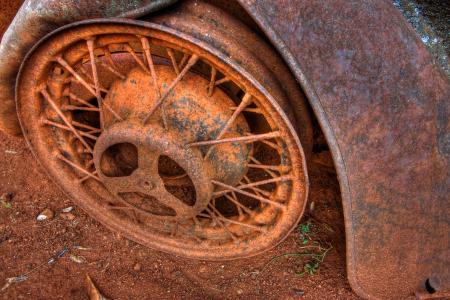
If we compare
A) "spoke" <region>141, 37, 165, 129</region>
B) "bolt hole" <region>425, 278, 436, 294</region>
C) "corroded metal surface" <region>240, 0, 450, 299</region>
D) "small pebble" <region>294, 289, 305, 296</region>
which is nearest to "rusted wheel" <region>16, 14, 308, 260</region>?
"spoke" <region>141, 37, 165, 129</region>

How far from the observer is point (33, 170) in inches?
105

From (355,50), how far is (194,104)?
663mm

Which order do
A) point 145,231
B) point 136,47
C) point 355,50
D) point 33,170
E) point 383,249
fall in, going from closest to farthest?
point 355,50
point 383,249
point 136,47
point 145,231
point 33,170

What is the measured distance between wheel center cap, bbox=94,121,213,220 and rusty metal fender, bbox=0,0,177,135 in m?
0.44

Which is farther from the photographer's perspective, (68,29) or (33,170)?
(33,170)

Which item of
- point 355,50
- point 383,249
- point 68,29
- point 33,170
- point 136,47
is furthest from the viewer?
point 33,170

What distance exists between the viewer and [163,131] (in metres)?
1.64

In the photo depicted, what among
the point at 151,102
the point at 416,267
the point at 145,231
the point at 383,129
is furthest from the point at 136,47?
the point at 416,267

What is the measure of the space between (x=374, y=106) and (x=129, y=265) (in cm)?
161

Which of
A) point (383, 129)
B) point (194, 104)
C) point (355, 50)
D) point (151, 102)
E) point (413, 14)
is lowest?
point (151, 102)

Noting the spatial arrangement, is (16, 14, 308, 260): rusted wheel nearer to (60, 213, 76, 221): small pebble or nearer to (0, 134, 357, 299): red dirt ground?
(0, 134, 357, 299): red dirt ground

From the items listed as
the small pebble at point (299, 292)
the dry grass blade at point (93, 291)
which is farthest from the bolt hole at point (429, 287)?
the dry grass blade at point (93, 291)

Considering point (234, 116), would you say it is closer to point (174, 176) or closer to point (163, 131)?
point (163, 131)

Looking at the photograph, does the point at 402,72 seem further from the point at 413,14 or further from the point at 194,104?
the point at 194,104
